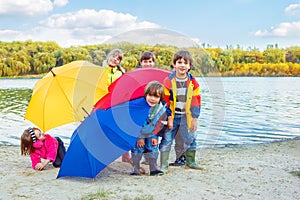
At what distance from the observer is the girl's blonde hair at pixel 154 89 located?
569 cm

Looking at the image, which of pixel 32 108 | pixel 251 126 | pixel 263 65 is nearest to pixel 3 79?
pixel 263 65

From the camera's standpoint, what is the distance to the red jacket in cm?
659

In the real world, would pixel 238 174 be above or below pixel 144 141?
below

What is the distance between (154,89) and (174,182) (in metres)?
1.34

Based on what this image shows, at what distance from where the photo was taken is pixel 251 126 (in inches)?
538

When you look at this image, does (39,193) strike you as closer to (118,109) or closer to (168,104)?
(118,109)

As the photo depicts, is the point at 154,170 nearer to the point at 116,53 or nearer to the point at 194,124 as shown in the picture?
the point at 194,124

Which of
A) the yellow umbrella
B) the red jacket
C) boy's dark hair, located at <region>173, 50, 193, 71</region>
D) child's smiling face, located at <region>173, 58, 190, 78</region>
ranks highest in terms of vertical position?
boy's dark hair, located at <region>173, 50, 193, 71</region>

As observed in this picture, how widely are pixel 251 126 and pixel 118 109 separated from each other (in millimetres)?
8836

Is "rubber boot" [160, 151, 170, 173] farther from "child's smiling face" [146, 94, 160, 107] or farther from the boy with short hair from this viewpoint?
"child's smiling face" [146, 94, 160, 107]

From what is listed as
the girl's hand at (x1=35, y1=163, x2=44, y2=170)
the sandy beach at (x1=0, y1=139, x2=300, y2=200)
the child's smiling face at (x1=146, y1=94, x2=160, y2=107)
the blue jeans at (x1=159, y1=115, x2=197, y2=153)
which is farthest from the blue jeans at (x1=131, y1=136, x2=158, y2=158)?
the girl's hand at (x1=35, y1=163, x2=44, y2=170)

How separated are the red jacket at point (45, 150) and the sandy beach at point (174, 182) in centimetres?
18

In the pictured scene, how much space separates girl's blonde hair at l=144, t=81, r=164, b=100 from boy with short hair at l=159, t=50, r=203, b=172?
0.70 ft

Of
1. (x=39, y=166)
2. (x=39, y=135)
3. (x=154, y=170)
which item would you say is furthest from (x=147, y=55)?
(x=39, y=166)
